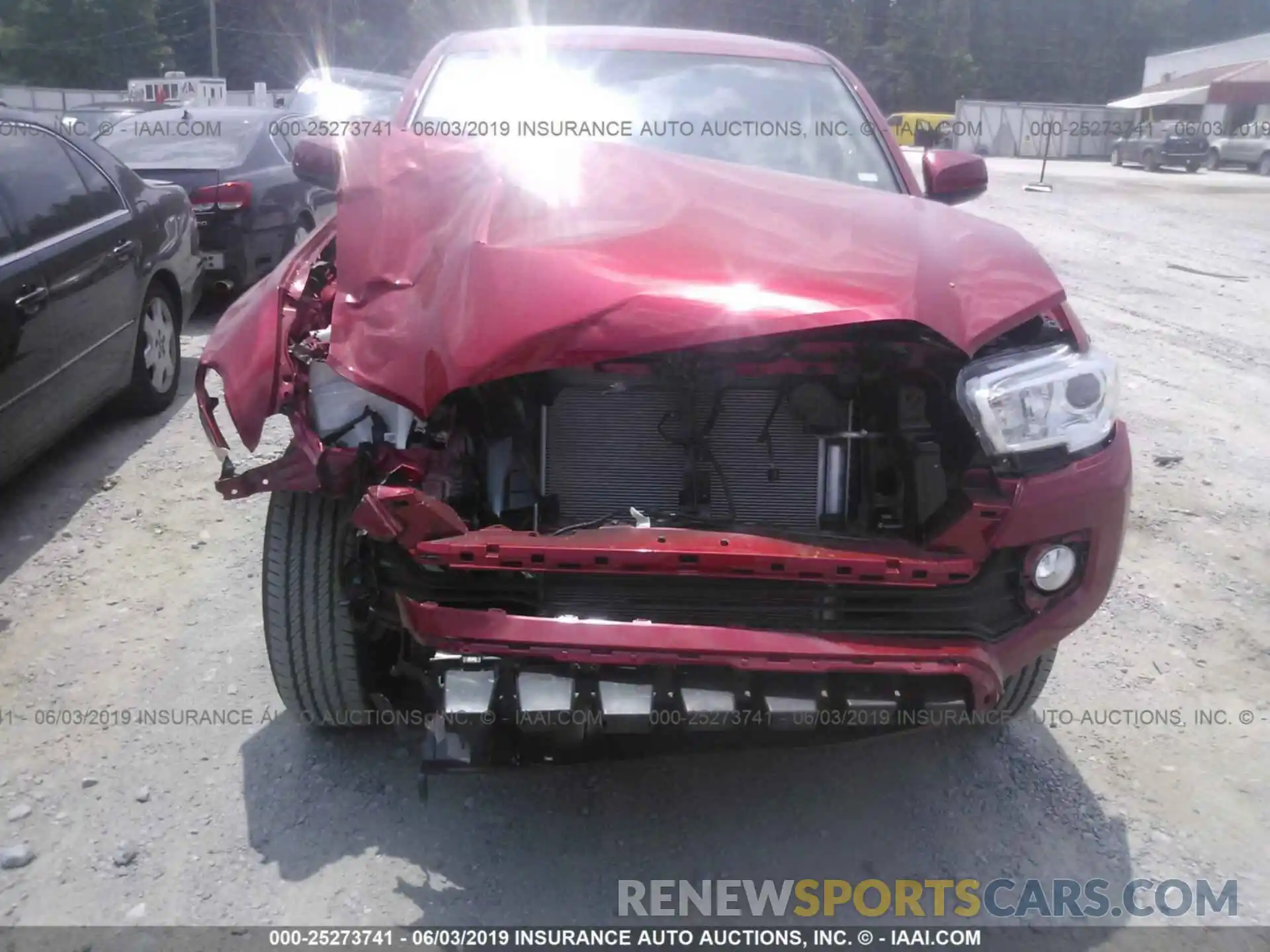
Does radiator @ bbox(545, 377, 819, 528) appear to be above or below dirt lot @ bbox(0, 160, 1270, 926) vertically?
above

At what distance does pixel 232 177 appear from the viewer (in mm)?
7109

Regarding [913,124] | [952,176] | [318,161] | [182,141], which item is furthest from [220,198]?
Answer: [913,124]

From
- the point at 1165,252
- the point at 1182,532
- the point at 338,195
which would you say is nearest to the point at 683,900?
the point at 338,195

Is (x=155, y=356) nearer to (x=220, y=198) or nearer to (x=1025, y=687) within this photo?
(x=220, y=198)

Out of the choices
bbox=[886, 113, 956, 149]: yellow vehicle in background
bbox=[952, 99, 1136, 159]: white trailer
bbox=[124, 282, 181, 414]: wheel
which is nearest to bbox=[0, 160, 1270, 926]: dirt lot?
bbox=[124, 282, 181, 414]: wheel

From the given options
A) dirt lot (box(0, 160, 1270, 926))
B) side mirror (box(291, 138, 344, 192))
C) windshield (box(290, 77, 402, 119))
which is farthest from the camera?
windshield (box(290, 77, 402, 119))

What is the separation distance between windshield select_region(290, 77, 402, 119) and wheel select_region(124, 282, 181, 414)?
23.4 ft

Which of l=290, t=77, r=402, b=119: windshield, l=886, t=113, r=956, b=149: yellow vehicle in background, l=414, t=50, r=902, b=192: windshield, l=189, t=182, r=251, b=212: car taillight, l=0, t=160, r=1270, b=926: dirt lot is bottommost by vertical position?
l=0, t=160, r=1270, b=926: dirt lot

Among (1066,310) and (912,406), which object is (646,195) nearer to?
(912,406)

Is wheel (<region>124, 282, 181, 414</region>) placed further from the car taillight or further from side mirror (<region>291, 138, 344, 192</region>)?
side mirror (<region>291, 138, 344, 192</region>)

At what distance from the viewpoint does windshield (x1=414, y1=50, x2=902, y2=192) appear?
3.52 metres

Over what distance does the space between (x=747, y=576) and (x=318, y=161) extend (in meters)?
2.05

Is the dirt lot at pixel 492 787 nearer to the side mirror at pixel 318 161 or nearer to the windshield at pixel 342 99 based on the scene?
the side mirror at pixel 318 161

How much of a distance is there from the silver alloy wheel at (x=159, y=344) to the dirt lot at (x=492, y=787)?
119 cm
